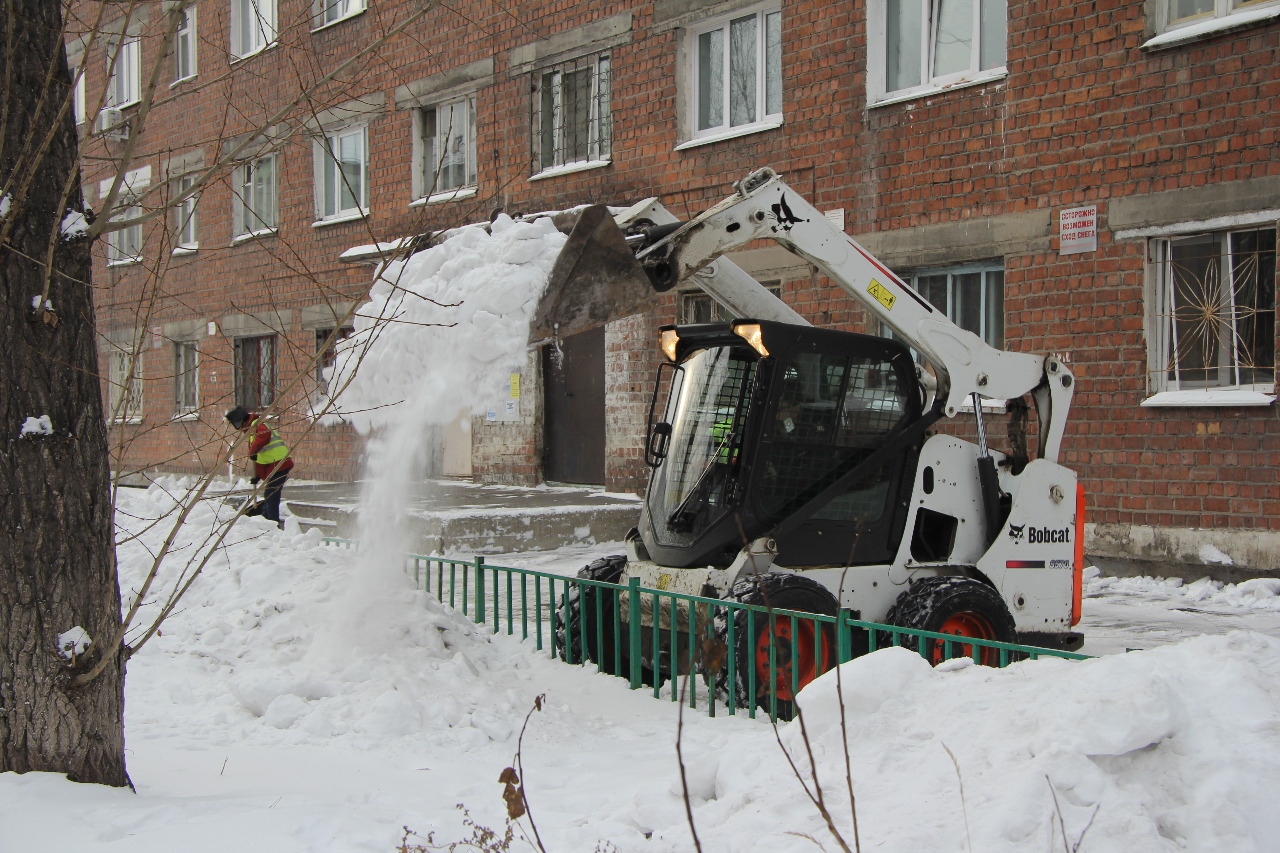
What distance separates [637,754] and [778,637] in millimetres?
965

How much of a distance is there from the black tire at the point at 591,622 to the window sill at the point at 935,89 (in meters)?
6.36

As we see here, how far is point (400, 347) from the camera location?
639 cm

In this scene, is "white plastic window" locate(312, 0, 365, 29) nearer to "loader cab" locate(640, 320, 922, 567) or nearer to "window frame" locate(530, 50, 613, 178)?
"window frame" locate(530, 50, 613, 178)

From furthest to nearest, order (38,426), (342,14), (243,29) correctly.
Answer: (243,29), (342,14), (38,426)

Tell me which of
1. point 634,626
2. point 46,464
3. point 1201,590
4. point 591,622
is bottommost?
point 1201,590

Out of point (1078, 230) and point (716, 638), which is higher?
point (1078, 230)

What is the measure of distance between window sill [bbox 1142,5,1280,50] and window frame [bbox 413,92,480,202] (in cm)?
919

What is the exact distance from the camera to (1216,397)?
9.46 m

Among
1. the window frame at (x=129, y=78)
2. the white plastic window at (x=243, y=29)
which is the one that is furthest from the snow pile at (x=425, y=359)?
the window frame at (x=129, y=78)

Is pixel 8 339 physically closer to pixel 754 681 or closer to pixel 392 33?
pixel 392 33

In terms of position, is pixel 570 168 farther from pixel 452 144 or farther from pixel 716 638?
pixel 716 638

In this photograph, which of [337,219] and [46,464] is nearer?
[46,464]

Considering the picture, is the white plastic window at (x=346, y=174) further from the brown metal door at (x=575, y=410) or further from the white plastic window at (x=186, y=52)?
the brown metal door at (x=575, y=410)

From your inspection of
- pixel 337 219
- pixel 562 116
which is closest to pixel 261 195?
pixel 337 219
